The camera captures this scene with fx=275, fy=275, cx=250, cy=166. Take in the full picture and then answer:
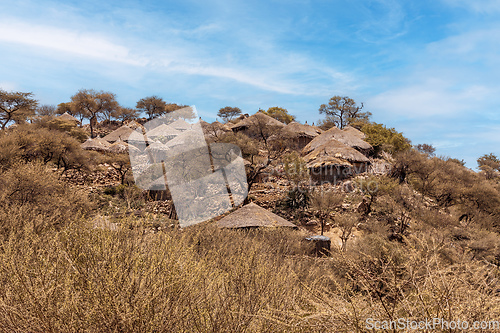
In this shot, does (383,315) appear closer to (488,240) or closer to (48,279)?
(48,279)

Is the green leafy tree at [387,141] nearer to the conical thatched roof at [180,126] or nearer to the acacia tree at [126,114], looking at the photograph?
the conical thatched roof at [180,126]

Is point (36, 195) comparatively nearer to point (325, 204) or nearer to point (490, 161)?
point (325, 204)

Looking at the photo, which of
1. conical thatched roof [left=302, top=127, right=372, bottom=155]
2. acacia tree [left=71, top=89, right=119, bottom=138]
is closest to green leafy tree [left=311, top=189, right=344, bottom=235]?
conical thatched roof [left=302, top=127, right=372, bottom=155]

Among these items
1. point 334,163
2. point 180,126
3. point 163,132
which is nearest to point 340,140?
→ point 334,163

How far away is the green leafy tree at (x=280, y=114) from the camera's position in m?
51.7

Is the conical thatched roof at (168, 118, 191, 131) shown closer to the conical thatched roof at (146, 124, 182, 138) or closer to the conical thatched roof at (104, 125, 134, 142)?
the conical thatched roof at (146, 124, 182, 138)

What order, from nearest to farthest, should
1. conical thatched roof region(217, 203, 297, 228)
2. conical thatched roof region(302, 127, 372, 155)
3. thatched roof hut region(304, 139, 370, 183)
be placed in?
conical thatched roof region(217, 203, 297, 228)
thatched roof hut region(304, 139, 370, 183)
conical thatched roof region(302, 127, 372, 155)

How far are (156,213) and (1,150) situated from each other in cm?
813

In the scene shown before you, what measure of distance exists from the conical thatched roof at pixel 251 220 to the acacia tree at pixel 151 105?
39.3 metres

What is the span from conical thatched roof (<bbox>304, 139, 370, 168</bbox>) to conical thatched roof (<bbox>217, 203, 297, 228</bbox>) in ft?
41.0

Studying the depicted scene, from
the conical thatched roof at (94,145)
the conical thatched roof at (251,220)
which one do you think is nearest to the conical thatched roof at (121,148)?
the conical thatched roof at (94,145)

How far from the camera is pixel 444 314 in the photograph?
2.38 meters

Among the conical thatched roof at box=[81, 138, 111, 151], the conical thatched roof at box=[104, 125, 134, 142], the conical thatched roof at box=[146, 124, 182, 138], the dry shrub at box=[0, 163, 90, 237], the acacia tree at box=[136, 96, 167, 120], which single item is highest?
the acacia tree at box=[136, 96, 167, 120]

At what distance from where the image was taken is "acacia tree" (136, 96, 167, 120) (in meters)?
47.5
